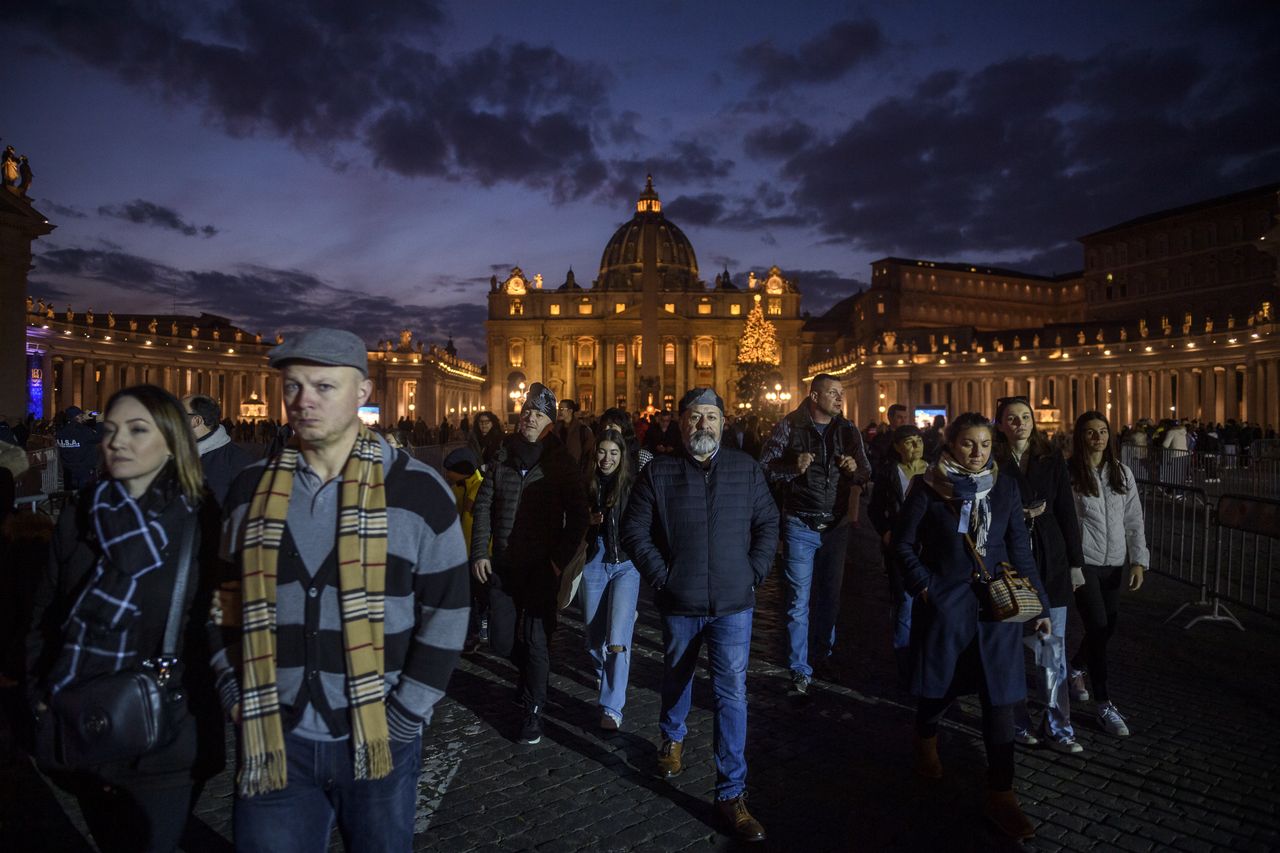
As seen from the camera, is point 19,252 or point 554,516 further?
point 19,252

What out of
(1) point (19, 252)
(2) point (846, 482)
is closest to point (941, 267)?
(1) point (19, 252)

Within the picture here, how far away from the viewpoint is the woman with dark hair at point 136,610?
7.94 feet

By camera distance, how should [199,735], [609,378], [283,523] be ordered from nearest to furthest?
1. [283,523]
2. [199,735]
3. [609,378]

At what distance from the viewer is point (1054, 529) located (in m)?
5.09

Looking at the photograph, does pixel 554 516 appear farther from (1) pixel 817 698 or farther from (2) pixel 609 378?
(2) pixel 609 378

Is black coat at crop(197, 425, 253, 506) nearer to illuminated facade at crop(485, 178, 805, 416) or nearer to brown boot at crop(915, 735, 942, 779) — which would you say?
brown boot at crop(915, 735, 942, 779)

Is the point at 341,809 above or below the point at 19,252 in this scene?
below

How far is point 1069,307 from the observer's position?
310 feet

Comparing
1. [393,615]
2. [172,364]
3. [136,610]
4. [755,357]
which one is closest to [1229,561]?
[393,615]

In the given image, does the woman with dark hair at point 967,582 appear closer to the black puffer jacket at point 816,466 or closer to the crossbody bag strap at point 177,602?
the black puffer jacket at point 816,466

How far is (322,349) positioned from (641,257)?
107 meters

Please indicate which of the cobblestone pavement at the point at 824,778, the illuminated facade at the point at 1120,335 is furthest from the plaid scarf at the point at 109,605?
the illuminated facade at the point at 1120,335

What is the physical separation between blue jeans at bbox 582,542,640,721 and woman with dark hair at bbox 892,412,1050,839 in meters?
1.89

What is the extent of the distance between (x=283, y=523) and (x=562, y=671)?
4593 mm
